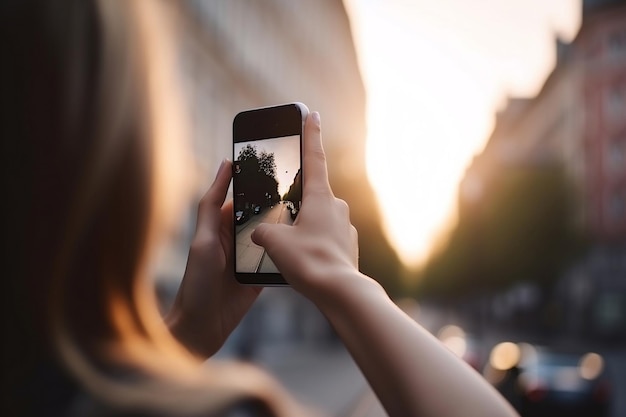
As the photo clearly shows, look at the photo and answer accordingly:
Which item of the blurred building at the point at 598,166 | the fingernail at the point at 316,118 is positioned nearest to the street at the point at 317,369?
the blurred building at the point at 598,166

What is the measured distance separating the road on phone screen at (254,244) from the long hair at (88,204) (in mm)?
234

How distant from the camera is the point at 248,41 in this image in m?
24.2

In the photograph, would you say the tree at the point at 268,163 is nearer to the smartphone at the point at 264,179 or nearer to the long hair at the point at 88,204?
the smartphone at the point at 264,179

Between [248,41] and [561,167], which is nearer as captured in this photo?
[248,41]

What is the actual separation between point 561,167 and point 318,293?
162 feet

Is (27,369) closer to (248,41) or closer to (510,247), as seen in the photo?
(248,41)

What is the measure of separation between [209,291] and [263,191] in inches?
5.7

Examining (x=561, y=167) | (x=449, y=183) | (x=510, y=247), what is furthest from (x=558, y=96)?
(x=449, y=183)

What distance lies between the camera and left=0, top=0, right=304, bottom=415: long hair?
2.93 feet

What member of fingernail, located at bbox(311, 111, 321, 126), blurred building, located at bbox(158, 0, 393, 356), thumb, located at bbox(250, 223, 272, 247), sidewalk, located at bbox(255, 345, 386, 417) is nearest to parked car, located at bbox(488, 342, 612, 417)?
sidewalk, located at bbox(255, 345, 386, 417)

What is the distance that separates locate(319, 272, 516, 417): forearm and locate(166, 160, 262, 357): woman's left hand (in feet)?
1.00

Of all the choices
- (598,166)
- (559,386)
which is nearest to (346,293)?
(559,386)

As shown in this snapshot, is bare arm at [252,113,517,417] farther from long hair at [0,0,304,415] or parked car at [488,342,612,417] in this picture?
parked car at [488,342,612,417]

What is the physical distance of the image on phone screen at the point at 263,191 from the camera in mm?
1183
